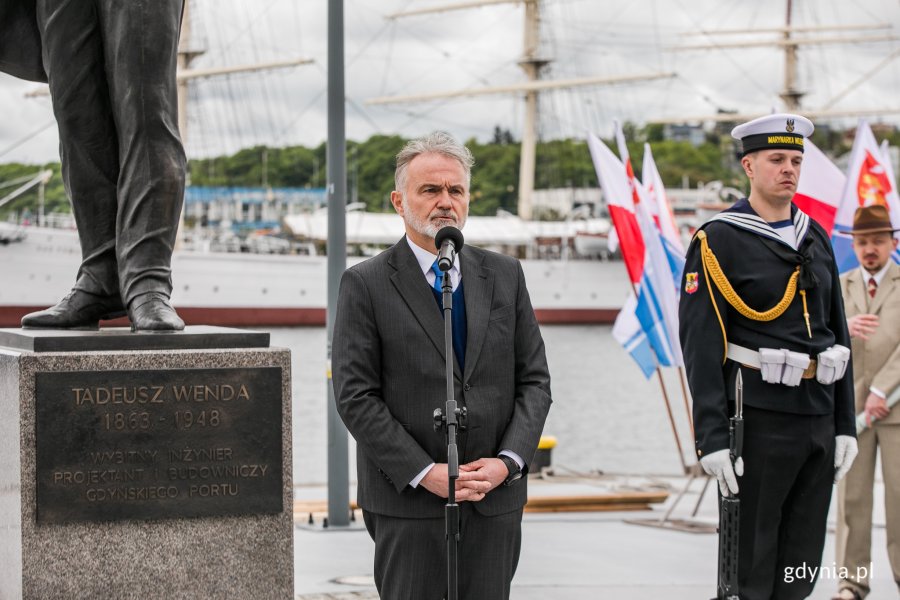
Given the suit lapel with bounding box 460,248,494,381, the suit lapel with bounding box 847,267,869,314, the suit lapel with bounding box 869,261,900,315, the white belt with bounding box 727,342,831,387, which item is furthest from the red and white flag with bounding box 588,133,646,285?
the suit lapel with bounding box 460,248,494,381

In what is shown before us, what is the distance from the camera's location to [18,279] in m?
55.7

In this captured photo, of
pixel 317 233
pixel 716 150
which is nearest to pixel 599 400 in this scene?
pixel 317 233

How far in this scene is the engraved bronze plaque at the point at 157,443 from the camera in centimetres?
385

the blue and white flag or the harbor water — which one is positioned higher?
the blue and white flag

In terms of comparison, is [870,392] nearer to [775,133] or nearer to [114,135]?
[775,133]

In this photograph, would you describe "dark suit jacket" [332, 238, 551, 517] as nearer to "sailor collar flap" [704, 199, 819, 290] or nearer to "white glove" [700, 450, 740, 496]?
"white glove" [700, 450, 740, 496]

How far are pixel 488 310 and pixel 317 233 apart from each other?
57755 mm

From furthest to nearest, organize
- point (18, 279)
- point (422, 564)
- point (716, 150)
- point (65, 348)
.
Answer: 1. point (716, 150)
2. point (18, 279)
3. point (65, 348)
4. point (422, 564)

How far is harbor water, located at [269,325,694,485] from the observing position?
20.7 m

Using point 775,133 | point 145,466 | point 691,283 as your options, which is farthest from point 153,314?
point 775,133

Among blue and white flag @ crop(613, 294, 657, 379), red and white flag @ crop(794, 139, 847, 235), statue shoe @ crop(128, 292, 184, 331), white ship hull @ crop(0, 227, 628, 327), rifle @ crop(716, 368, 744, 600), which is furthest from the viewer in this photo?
white ship hull @ crop(0, 227, 628, 327)

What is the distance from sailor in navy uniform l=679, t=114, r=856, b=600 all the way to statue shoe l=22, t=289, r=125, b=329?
2025 millimetres

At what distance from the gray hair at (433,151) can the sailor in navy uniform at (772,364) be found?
3.65ft

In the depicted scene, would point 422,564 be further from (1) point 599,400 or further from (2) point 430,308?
(1) point 599,400
